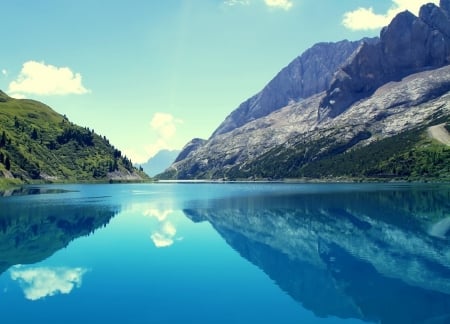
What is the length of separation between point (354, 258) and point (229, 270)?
16901mm

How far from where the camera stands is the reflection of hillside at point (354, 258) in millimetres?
34406

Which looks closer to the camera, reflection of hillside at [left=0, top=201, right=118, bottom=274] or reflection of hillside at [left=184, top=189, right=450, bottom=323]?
reflection of hillside at [left=184, top=189, right=450, bottom=323]

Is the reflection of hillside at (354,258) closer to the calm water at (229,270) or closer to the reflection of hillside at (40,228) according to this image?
the calm water at (229,270)

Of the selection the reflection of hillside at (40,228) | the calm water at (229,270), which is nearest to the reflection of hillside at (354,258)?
the calm water at (229,270)

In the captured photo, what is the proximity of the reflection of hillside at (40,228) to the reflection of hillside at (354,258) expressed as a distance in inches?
1058

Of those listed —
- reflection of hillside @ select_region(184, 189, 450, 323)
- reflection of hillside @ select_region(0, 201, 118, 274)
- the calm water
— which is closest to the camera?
the calm water

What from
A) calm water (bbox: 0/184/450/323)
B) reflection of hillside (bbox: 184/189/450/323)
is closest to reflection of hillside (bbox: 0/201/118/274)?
A: calm water (bbox: 0/184/450/323)

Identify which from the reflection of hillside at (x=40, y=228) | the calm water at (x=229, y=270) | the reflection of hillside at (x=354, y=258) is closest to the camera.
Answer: the calm water at (x=229, y=270)

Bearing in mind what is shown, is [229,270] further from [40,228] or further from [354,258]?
[40,228]

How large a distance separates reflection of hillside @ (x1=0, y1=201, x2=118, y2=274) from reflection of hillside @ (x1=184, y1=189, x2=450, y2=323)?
1058 inches

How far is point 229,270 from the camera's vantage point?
157 ft

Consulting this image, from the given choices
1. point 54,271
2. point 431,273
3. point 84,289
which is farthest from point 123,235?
point 431,273

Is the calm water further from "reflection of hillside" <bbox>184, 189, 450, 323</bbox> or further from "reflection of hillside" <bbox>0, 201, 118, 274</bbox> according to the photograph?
"reflection of hillside" <bbox>0, 201, 118, 274</bbox>

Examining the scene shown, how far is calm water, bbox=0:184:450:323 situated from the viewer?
108ft
